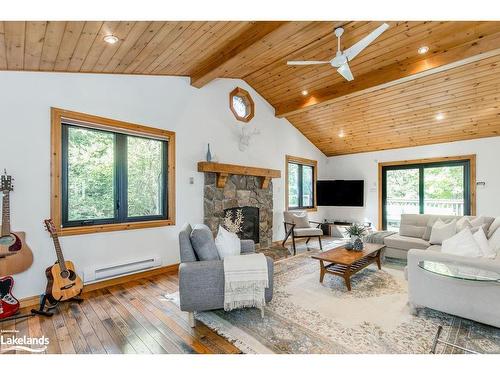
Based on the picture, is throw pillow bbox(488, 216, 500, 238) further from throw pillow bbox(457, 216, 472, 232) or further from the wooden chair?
the wooden chair

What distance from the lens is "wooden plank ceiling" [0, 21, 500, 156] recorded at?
2.64m

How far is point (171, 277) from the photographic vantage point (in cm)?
378

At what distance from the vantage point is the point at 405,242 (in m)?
4.25

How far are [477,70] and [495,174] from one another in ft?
8.41

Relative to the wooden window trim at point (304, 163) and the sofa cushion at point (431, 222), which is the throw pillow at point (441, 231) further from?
the wooden window trim at point (304, 163)

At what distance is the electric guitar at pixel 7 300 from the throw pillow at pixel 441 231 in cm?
552

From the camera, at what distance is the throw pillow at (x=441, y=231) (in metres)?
3.88

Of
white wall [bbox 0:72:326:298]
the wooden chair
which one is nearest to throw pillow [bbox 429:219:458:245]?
the wooden chair

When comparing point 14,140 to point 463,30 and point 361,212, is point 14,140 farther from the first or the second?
point 361,212

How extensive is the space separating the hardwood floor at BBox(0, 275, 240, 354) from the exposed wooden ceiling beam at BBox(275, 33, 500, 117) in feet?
14.7

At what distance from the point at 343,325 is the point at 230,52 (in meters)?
3.50

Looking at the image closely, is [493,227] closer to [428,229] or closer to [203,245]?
[428,229]

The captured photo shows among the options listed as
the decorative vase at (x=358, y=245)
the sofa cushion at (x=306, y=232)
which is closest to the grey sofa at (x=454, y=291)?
the decorative vase at (x=358, y=245)
